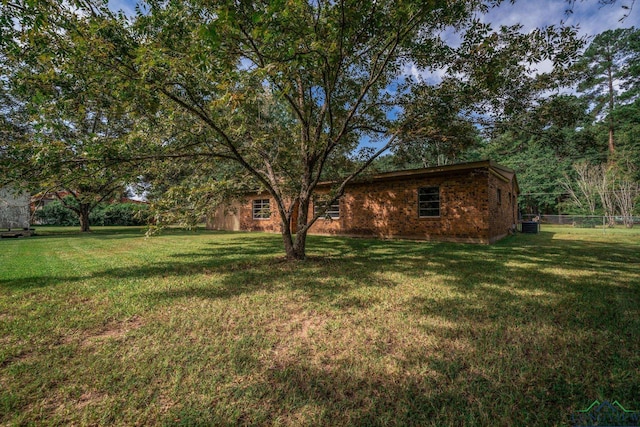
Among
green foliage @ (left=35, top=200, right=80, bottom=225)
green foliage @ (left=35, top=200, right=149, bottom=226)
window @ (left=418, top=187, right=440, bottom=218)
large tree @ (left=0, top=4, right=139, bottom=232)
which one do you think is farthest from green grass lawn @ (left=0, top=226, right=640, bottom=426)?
green foliage @ (left=35, top=200, right=80, bottom=225)

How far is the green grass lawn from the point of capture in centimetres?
179

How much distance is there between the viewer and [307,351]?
2.51m

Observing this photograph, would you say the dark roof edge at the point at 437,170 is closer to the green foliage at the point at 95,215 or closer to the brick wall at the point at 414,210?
the brick wall at the point at 414,210

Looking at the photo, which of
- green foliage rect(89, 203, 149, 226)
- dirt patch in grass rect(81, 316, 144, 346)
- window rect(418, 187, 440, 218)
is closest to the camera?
dirt patch in grass rect(81, 316, 144, 346)

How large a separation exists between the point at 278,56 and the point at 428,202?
8.88 meters

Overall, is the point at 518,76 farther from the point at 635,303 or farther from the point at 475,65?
the point at 635,303

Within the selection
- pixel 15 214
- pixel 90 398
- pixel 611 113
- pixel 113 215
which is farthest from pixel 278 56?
pixel 611 113

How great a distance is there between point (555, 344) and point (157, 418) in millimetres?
3401

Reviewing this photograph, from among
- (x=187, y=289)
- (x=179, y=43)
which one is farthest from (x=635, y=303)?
(x=179, y=43)

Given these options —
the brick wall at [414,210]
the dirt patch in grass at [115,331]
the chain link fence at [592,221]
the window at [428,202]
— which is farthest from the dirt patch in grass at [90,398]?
the chain link fence at [592,221]

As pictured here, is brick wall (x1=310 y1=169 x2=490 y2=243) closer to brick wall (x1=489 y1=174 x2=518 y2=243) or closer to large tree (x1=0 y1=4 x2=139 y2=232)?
brick wall (x1=489 y1=174 x2=518 y2=243)

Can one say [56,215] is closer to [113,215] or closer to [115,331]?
[113,215]

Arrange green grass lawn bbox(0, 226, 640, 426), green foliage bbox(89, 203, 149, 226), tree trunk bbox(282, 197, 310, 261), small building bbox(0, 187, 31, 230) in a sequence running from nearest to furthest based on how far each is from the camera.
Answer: green grass lawn bbox(0, 226, 640, 426)
tree trunk bbox(282, 197, 310, 261)
small building bbox(0, 187, 31, 230)
green foliage bbox(89, 203, 149, 226)

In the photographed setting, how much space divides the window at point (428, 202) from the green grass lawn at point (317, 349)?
6142 mm
